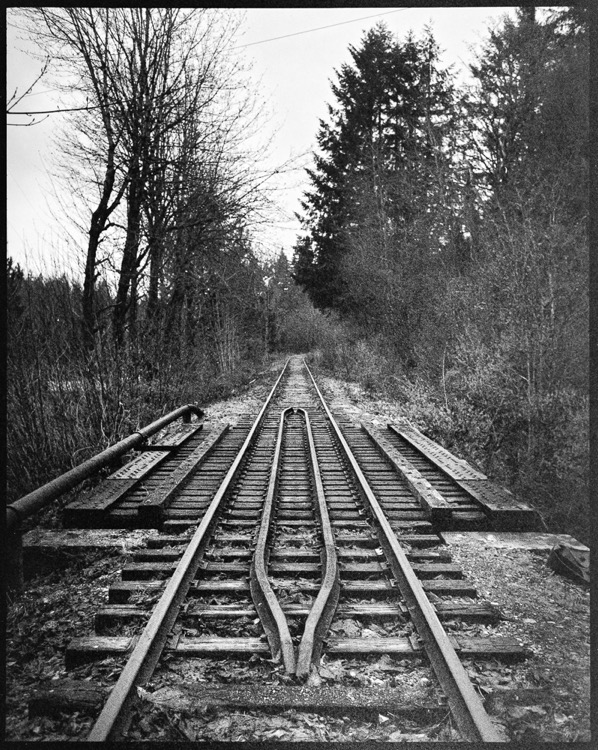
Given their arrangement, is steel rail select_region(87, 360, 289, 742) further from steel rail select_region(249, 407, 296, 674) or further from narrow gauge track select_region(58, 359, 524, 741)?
steel rail select_region(249, 407, 296, 674)

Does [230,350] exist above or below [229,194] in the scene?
below

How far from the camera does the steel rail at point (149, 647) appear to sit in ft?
7.64

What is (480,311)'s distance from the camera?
30.5 feet

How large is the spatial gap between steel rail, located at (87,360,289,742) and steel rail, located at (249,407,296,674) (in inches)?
19.6

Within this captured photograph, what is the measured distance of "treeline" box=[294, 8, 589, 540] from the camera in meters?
6.25

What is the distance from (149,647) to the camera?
2.89 meters

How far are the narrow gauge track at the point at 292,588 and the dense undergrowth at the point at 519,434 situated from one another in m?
1.54

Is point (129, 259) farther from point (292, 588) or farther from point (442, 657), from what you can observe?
point (442, 657)

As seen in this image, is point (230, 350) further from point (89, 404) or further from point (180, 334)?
point (89, 404)

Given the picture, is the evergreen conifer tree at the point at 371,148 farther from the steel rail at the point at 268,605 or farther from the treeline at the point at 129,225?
the steel rail at the point at 268,605

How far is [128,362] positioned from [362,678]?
286 inches

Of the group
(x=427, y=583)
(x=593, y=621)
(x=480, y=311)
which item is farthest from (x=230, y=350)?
(x=593, y=621)

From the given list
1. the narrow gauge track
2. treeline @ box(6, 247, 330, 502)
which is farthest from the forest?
the narrow gauge track

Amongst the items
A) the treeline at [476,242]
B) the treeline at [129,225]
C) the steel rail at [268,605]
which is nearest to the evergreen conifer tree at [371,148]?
the treeline at [476,242]
